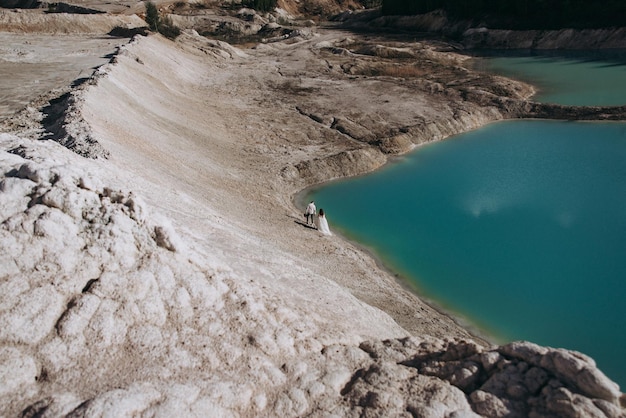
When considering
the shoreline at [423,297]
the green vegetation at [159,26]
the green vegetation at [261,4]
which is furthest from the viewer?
the green vegetation at [261,4]

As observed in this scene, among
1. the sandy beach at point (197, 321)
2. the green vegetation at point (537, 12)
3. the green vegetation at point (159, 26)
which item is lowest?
the sandy beach at point (197, 321)


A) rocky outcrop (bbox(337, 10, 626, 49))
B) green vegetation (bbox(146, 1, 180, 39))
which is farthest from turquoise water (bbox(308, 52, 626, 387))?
green vegetation (bbox(146, 1, 180, 39))

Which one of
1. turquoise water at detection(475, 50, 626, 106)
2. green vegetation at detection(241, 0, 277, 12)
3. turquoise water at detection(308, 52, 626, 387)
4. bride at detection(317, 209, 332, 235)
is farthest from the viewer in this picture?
green vegetation at detection(241, 0, 277, 12)

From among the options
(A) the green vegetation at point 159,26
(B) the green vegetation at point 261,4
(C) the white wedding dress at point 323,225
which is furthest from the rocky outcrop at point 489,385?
(B) the green vegetation at point 261,4

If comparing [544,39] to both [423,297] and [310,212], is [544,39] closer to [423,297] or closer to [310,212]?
[310,212]

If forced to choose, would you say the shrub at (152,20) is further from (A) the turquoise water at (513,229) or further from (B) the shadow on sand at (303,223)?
(B) the shadow on sand at (303,223)

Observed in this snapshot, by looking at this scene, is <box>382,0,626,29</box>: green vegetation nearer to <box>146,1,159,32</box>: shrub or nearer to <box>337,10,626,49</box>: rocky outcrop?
<box>337,10,626,49</box>: rocky outcrop

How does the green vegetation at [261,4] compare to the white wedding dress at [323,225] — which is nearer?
the white wedding dress at [323,225]
